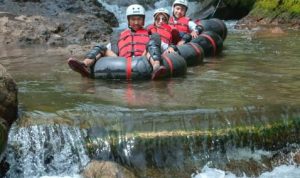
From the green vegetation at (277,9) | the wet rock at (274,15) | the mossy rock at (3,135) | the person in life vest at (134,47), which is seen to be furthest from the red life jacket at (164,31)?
the green vegetation at (277,9)

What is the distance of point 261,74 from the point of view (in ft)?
26.1

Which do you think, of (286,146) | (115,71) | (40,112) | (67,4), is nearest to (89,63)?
(115,71)

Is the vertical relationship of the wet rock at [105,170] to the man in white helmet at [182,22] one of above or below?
below

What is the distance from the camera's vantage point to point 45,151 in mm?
5441

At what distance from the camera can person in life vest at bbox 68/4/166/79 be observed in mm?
7613

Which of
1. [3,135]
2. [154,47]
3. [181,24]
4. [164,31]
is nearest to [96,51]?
[154,47]

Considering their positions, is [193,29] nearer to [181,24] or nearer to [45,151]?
[181,24]

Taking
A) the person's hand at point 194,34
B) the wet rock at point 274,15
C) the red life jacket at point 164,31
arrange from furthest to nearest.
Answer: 1. the wet rock at point 274,15
2. the person's hand at point 194,34
3. the red life jacket at point 164,31

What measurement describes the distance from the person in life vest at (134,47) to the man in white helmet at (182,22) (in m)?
1.49

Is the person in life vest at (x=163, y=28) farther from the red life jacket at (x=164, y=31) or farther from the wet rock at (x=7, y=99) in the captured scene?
the wet rock at (x=7, y=99)

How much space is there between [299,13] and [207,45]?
580cm

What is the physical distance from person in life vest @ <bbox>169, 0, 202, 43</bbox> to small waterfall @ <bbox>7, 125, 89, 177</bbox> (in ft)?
14.7

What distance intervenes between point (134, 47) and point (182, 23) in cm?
201

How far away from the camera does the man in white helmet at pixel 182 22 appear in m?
9.78
